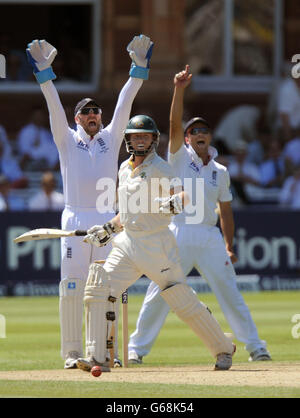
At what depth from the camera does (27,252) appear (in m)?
17.9

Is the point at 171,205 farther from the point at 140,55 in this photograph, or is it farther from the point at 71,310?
the point at 140,55

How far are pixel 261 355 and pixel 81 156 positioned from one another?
2.31 metres

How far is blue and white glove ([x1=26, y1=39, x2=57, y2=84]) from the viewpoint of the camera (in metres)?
10.2

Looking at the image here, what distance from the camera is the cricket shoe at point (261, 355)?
10.9m

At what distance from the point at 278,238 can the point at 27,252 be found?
11.9ft

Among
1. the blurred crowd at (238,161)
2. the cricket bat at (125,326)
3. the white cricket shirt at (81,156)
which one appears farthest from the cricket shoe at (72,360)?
the blurred crowd at (238,161)

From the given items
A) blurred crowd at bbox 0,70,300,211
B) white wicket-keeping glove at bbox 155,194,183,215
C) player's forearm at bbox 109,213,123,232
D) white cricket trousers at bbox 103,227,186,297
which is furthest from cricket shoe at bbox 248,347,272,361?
blurred crowd at bbox 0,70,300,211

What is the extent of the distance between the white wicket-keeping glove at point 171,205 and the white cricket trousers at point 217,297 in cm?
175

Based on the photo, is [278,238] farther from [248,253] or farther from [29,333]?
[29,333]

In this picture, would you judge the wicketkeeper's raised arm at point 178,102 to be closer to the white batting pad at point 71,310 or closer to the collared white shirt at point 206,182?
the collared white shirt at point 206,182

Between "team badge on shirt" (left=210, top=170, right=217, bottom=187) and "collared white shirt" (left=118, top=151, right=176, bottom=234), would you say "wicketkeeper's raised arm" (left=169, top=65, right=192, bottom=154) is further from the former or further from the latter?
"team badge on shirt" (left=210, top=170, right=217, bottom=187)

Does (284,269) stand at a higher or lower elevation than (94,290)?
lower

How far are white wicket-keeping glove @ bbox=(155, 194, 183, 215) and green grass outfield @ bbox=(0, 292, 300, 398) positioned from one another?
122 centimetres

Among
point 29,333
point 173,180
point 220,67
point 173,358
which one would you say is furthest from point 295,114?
point 173,180
